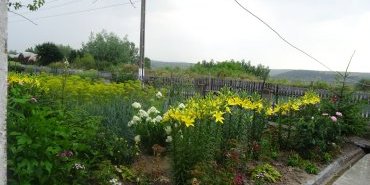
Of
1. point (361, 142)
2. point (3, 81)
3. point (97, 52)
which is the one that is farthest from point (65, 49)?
point (3, 81)

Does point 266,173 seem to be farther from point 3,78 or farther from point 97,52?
point 97,52

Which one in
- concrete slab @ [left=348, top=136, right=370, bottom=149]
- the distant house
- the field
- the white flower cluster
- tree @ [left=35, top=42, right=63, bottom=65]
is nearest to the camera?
the field

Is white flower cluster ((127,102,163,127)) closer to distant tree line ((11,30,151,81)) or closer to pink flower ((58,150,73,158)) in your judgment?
pink flower ((58,150,73,158))

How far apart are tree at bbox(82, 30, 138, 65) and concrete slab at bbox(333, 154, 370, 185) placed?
148 ft

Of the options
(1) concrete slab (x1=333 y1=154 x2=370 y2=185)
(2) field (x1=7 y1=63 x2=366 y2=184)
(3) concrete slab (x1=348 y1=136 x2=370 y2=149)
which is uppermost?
(2) field (x1=7 y1=63 x2=366 y2=184)

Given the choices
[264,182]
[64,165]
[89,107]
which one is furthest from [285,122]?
[64,165]

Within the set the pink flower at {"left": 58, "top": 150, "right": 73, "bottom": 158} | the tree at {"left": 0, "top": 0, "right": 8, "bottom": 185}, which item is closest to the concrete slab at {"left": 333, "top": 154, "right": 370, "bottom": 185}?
the pink flower at {"left": 58, "top": 150, "right": 73, "bottom": 158}

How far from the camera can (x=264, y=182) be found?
566cm

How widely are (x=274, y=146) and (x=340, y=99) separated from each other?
293cm

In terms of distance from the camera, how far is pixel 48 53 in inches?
1972

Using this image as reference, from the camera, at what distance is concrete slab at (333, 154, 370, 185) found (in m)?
6.85

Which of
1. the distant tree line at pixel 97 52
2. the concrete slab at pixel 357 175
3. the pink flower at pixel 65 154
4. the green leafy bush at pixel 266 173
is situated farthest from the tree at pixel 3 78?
the distant tree line at pixel 97 52

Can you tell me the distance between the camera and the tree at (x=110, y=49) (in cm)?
5328

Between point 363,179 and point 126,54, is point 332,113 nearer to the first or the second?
point 363,179
